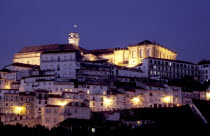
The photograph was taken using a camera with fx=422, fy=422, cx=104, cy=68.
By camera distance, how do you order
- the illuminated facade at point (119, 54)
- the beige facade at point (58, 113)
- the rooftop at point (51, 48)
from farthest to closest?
the rooftop at point (51, 48), the illuminated facade at point (119, 54), the beige facade at point (58, 113)

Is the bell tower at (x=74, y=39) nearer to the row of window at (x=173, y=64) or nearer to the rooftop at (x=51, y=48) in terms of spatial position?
the rooftop at (x=51, y=48)

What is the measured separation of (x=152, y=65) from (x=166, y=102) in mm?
18748

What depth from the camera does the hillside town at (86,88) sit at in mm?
74125

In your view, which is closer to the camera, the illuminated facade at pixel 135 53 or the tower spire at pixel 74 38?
the illuminated facade at pixel 135 53

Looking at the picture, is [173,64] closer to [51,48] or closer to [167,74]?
[167,74]

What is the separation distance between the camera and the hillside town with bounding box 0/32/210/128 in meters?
74.1

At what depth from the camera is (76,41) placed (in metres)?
142

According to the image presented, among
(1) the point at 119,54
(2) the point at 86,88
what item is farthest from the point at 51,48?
(2) the point at 86,88

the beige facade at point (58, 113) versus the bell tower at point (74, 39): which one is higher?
the bell tower at point (74, 39)

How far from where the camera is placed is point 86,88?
8038cm

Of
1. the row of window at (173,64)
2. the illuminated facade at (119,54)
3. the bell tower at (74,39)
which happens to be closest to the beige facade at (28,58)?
the illuminated facade at (119,54)

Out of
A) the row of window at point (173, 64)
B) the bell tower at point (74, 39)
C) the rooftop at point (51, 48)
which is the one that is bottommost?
the row of window at point (173, 64)

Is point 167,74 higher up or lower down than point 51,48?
lower down

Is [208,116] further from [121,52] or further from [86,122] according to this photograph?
[121,52]
